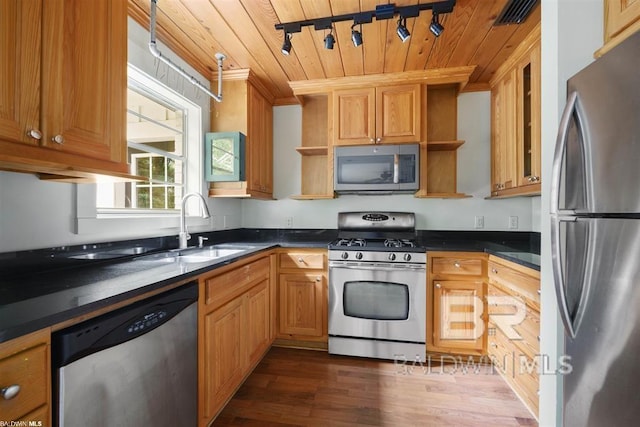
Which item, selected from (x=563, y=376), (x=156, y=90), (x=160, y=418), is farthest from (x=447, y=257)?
(x=156, y=90)

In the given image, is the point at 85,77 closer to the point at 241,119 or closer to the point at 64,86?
the point at 64,86

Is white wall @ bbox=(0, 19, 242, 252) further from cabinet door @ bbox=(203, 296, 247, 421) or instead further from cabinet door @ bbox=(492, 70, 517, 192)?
cabinet door @ bbox=(492, 70, 517, 192)

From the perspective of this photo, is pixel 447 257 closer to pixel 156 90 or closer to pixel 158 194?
pixel 158 194

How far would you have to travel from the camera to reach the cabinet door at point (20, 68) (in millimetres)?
856

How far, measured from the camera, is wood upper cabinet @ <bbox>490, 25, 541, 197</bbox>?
1.90m

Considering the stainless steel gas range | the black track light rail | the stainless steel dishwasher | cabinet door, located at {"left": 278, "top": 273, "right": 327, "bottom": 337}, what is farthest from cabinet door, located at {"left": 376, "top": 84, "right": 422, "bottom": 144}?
the stainless steel dishwasher

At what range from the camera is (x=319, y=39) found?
2.00 meters

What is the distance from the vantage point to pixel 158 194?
2.19 m

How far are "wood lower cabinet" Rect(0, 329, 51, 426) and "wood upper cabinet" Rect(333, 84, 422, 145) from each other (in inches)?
90.2

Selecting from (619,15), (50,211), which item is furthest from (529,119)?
(50,211)

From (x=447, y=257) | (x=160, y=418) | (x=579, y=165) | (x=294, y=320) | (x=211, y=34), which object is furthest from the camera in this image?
(x=294, y=320)

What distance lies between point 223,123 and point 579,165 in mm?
2470

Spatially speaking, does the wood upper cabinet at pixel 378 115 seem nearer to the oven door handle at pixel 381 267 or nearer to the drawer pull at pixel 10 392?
the oven door handle at pixel 381 267

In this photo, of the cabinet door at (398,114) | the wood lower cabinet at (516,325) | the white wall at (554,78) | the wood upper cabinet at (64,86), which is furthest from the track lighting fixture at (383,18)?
the wood lower cabinet at (516,325)
